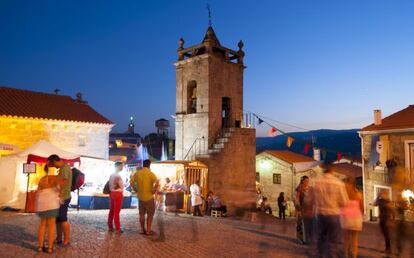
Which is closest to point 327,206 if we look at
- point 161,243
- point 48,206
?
point 161,243

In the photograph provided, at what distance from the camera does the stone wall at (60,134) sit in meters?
17.0

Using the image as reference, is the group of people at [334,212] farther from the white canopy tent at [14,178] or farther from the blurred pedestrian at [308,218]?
the white canopy tent at [14,178]

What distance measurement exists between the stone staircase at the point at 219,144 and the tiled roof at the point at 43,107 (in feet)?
21.6

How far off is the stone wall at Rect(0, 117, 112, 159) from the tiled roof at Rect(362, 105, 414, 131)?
51.9ft

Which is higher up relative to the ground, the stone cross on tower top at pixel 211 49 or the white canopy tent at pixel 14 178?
the stone cross on tower top at pixel 211 49

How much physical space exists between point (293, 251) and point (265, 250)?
2.10ft

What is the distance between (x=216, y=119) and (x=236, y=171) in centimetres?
316

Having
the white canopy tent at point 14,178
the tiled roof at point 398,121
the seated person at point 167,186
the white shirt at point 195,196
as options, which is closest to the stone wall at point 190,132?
the seated person at point 167,186

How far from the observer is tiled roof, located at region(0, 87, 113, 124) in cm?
1796

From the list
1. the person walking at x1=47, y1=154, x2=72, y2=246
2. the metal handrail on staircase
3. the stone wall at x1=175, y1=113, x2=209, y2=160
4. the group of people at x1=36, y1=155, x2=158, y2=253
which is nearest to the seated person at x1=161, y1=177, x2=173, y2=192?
the metal handrail on staircase

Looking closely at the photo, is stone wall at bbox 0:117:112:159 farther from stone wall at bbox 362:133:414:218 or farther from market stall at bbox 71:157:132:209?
stone wall at bbox 362:133:414:218

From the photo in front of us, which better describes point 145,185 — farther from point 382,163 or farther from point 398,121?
point 398,121

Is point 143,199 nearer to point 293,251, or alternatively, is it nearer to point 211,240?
point 211,240

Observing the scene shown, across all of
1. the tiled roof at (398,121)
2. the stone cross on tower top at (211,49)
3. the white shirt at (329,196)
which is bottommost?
the white shirt at (329,196)
